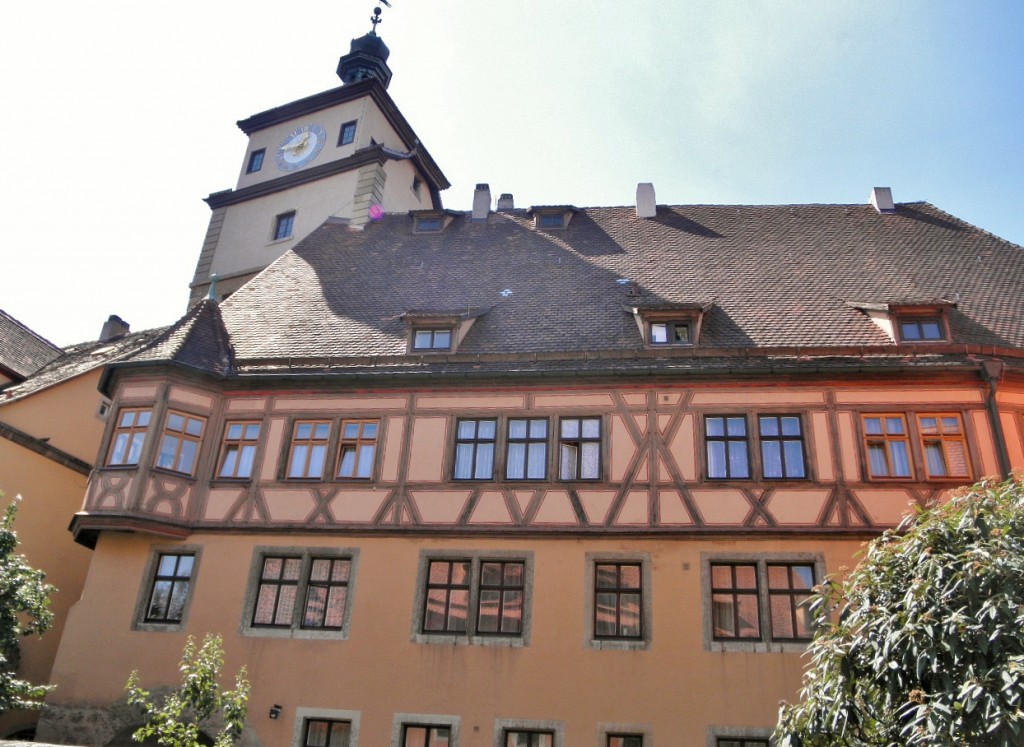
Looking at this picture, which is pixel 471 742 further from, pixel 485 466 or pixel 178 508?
pixel 178 508

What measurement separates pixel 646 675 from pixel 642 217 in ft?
40.1

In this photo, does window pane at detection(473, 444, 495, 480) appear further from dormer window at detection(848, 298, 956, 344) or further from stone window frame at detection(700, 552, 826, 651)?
dormer window at detection(848, 298, 956, 344)

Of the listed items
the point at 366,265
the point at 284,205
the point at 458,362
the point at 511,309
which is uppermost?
the point at 284,205

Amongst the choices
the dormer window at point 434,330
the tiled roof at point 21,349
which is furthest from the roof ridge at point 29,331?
the dormer window at point 434,330

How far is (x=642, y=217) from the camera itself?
74.5 ft

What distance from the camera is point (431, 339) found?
57.8ft

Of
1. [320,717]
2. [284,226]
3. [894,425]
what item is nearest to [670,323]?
[894,425]

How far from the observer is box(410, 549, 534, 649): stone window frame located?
47.0 ft

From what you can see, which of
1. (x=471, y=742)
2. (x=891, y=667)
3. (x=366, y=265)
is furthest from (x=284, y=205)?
(x=891, y=667)

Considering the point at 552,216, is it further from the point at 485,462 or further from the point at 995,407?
the point at 995,407

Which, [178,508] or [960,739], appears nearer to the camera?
[960,739]

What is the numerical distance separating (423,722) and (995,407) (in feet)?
33.2

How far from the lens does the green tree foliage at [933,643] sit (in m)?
8.06

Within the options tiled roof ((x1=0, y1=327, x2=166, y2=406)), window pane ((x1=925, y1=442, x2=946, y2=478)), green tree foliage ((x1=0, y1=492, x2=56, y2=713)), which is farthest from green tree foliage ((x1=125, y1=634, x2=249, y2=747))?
window pane ((x1=925, y1=442, x2=946, y2=478))
